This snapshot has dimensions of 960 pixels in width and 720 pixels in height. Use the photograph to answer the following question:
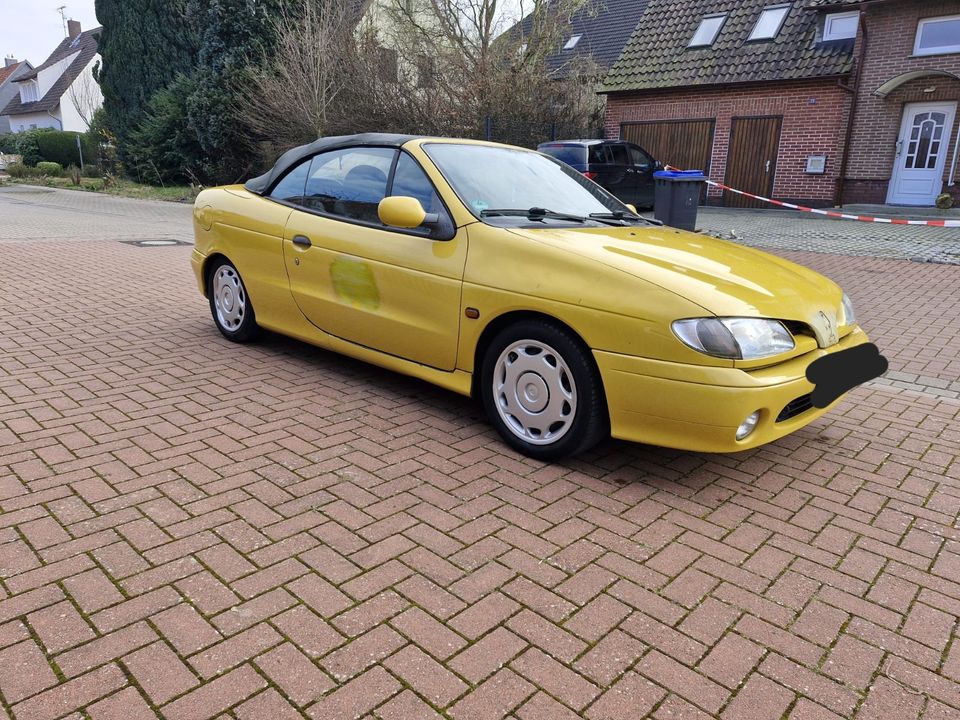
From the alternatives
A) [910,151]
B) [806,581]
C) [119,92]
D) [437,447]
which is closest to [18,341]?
[437,447]

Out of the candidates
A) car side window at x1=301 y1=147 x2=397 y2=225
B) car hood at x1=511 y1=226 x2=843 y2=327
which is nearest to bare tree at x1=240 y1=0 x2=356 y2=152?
car side window at x1=301 y1=147 x2=397 y2=225

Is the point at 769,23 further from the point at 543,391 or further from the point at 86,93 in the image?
the point at 86,93

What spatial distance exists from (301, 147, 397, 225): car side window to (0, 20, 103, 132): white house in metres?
47.3

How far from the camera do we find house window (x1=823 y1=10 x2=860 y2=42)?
1777 cm

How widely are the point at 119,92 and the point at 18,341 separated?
24024 mm

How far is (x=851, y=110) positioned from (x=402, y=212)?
17.3 metres

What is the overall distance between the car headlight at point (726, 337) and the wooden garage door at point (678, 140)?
1789 centimetres

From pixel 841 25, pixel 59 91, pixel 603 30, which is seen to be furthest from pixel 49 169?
pixel 841 25

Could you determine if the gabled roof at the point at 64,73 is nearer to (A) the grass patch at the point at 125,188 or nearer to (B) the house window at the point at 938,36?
(A) the grass patch at the point at 125,188

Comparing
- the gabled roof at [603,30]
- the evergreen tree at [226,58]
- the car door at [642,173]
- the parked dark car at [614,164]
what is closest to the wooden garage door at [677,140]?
the parked dark car at [614,164]

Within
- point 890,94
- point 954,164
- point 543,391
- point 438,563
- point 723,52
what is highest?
point 723,52

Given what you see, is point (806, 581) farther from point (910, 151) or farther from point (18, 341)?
point (910, 151)

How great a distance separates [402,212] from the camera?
3.91 m

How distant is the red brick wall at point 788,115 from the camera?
700 inches
